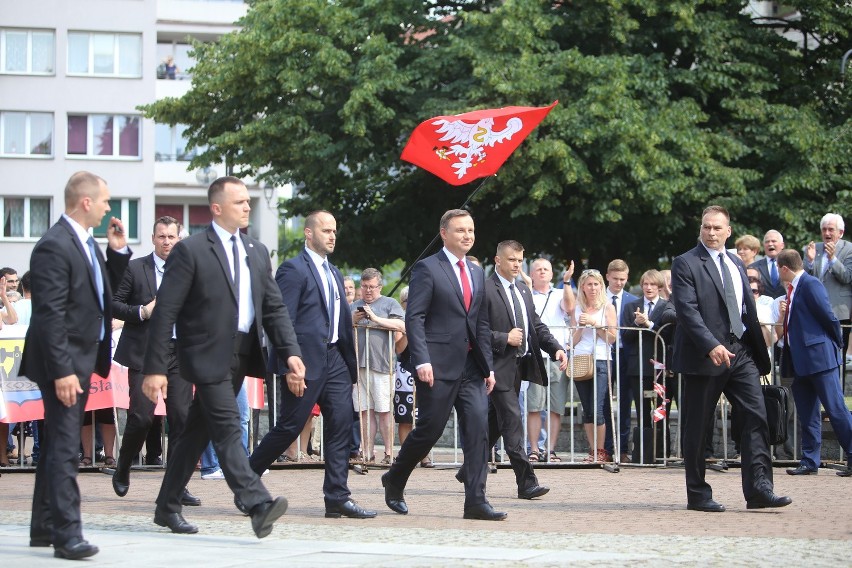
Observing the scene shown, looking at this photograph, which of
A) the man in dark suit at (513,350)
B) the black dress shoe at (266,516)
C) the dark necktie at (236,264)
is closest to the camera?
the black dress shoe at (266,516)

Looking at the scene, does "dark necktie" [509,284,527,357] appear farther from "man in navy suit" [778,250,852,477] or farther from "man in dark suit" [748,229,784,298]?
"man in dark suit" [748,229,784,298]

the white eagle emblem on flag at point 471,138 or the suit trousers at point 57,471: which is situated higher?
the white eagle emblem on flag at point 471,138

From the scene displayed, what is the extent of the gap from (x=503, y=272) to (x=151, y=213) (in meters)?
43.8

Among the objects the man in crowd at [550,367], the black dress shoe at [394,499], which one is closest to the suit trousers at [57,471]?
the black dress shoe at [394,499]

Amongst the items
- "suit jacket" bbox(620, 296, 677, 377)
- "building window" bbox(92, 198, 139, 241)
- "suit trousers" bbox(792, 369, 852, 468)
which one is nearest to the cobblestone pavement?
"suit trousers" bbox(792, 369, 852, 468)

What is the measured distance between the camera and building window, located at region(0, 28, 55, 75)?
171 ft

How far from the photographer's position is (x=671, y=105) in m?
27.9

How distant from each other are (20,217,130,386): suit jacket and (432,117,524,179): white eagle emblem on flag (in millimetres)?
8845

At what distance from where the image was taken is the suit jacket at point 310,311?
9898 millimetres

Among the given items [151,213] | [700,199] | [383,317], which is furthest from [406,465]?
[151,213]

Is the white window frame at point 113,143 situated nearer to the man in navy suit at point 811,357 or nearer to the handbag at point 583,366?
the handbag at point 583,366

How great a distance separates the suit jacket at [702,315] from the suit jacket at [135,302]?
4.38m

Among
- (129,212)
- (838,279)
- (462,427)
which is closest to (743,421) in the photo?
(462,427)

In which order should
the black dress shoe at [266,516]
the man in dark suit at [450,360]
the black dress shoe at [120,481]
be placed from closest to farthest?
the black dress shoe at [266,516] → the man in dark suit at [450,360] → the black dress shoe at [120,481]
